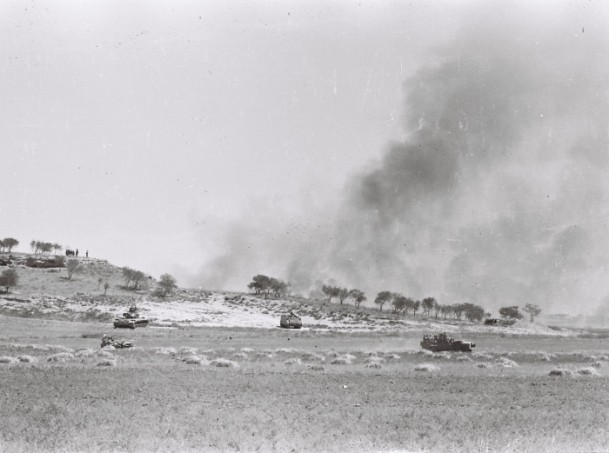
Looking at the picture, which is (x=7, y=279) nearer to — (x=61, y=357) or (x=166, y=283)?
(x=166, y=283)

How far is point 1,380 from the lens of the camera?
20.6 m

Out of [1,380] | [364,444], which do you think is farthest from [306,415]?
[1,380]

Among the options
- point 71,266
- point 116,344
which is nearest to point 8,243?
point 71,266

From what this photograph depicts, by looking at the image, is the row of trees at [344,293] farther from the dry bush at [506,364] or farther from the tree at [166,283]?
the dry bush at [506,364]

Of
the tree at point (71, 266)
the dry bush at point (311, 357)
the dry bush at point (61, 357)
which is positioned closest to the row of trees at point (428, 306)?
the tree at point (71, 266)

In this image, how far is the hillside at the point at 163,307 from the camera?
235 ft

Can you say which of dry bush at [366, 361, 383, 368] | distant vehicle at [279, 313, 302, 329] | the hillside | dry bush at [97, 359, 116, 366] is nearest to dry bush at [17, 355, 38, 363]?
dry bush at [97, 359, 116, 366]

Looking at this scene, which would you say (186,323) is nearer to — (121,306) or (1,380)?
(121,306)

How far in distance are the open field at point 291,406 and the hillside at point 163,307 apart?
41096mm

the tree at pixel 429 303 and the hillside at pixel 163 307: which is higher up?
the tree at pixel 429 303

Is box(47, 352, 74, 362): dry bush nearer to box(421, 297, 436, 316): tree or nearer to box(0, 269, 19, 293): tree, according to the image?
box(0, 269, 19, 293): tree

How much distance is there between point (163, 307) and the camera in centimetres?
8175

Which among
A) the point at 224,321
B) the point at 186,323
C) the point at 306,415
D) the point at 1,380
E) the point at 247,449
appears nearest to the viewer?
the point at 247,449

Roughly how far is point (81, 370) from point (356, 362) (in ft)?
49.3
